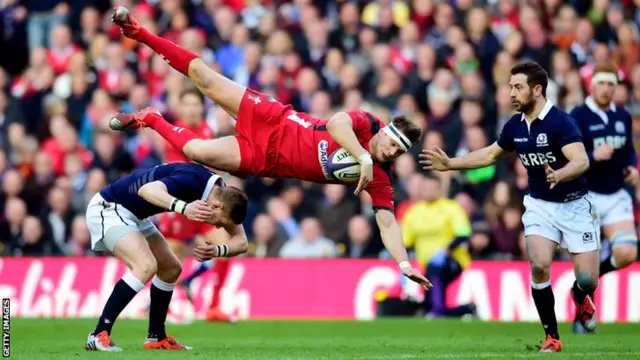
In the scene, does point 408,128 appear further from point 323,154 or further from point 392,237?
point 392,237

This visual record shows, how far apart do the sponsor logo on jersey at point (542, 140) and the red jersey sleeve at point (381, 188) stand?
60.6 inches

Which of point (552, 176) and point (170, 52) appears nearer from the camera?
point (552, 176)

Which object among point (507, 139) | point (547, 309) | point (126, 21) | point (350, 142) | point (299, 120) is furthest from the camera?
point (126, 21)

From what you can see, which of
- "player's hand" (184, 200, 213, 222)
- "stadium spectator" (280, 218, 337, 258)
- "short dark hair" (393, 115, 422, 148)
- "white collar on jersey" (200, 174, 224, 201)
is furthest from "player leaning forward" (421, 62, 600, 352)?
"stadium spectator" (280, 218, 337, 258)

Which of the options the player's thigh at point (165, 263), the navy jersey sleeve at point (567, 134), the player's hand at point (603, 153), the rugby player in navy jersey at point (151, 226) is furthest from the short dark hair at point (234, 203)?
the player's hand at point (603, 153)

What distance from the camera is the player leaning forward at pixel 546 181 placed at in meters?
13.2

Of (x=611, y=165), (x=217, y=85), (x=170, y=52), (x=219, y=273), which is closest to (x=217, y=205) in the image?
(x=217, y=85)

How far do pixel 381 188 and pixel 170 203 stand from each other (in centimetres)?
230

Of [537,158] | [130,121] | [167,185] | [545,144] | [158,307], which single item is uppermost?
[130,121]

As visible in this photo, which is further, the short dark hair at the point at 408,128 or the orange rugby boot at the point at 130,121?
the orange rugby boot at the point at 130,121

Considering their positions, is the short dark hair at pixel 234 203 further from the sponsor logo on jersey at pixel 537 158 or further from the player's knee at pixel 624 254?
the player's knee at pixel 624 254

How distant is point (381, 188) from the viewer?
537 inches

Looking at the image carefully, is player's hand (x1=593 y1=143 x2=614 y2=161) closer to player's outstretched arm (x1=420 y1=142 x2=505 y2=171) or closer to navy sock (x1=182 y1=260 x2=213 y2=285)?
player's outstretched arm (x1=420 y1=142 x2=505 y2=171)

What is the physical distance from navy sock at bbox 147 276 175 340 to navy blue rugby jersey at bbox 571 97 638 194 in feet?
18.7
